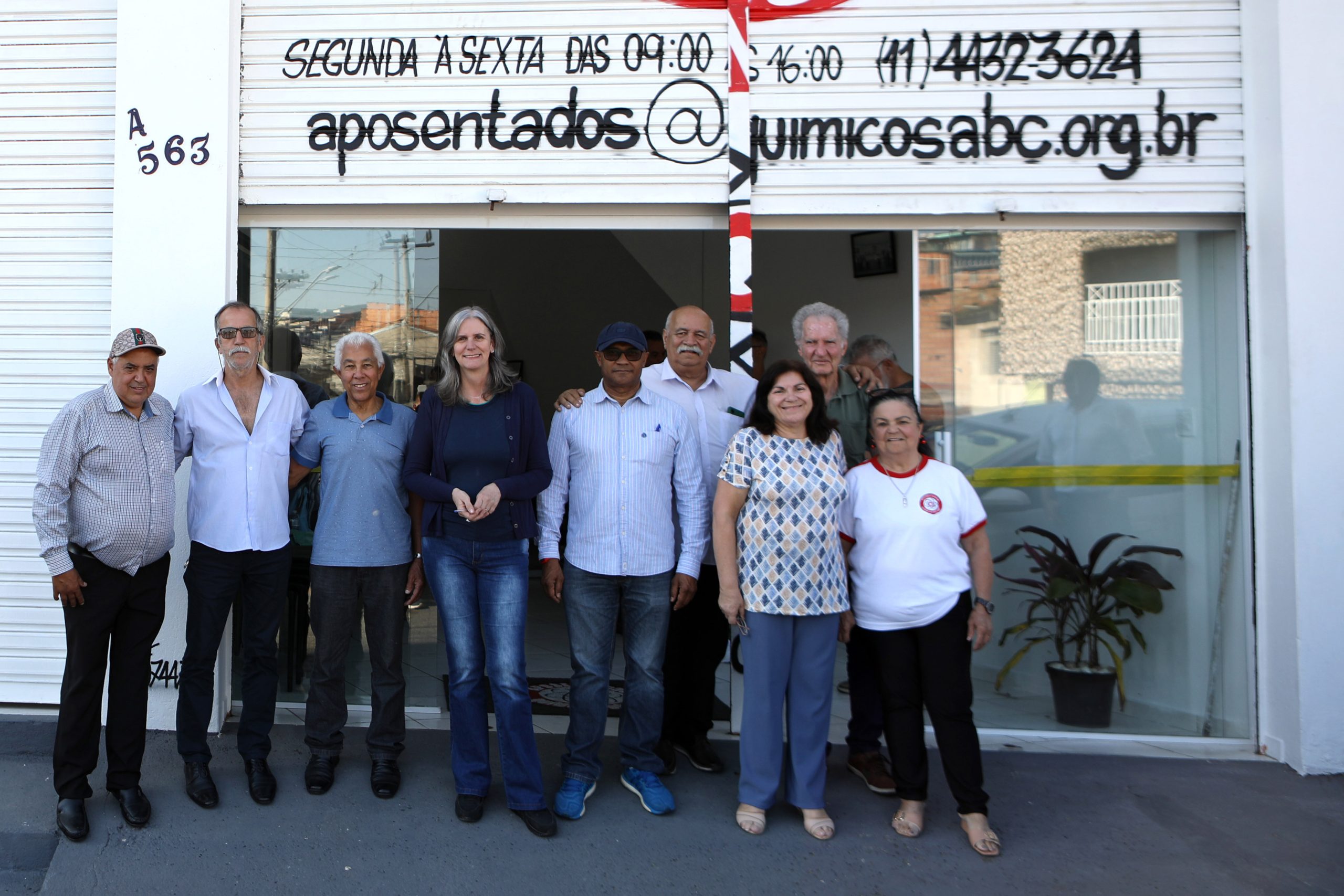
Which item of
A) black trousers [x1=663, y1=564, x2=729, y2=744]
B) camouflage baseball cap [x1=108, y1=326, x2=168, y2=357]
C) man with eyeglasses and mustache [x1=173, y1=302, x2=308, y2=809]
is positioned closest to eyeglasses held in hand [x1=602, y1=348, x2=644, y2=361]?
black trousers [x1=663, y1=564, x2=729, y2=744]

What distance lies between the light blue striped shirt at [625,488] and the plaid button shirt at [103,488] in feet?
4.62

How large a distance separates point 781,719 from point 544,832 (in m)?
0.95

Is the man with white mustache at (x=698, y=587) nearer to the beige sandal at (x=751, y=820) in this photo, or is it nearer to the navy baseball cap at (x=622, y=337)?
the navy baseball cap at (x=622, y=337)

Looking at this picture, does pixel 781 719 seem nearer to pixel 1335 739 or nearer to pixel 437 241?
pixel 1335 739

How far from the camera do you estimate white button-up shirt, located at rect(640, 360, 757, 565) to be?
3.86 m

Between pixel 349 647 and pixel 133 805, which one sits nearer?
→ pixel 133 805

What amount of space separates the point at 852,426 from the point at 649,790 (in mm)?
1670

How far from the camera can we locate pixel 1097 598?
452 centimetres

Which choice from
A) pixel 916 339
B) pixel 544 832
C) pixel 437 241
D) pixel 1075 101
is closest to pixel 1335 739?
pixel 916 339

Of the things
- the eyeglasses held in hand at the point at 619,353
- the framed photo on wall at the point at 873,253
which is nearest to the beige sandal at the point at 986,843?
the eyeglasses held in hand at the point at 619,353

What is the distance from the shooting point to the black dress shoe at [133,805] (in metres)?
3.35

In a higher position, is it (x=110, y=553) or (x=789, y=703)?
(x=110, y=553)

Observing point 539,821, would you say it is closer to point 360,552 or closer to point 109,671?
point 360,552

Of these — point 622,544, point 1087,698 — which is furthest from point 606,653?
point 1087,698
